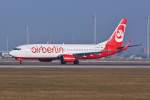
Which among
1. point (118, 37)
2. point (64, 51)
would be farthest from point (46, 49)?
point (118, 37)

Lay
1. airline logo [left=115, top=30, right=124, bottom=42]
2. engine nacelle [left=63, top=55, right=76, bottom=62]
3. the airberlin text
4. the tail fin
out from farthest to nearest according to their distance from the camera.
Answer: airline logo [left=115, top=30, right=124, bottom=42] < the tail fin < the airberlin text < engine nacelle [left=63, top=55, right=76, bottom=62]

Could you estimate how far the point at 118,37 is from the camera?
10869cm

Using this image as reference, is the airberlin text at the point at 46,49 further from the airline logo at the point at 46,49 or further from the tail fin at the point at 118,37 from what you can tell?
the tail fin at the point at 118,37

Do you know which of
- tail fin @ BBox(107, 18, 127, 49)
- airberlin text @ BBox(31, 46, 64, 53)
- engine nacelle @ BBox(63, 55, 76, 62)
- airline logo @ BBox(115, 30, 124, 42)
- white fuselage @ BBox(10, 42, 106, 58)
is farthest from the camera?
airline logo @ BBox(115, 30, 124, 42)

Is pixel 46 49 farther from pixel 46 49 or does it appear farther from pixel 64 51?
pixel 64 51

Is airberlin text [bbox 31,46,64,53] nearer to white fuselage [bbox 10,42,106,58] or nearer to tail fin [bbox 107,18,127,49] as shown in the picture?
white fuselage [bbox 10,42,106,58]

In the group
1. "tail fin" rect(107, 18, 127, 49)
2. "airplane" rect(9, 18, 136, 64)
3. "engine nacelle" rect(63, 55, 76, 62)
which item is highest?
"tail fin" rect(107, 18, 127, 49)

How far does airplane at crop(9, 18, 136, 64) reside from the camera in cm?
10081

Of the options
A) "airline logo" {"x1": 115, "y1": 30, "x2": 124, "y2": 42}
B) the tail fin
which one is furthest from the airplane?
"airline logo" {"x1": 115, "y1": 30, "x2": 124, "y2": 42}

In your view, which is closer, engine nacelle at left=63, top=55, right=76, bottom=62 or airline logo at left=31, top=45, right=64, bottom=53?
engine nacelle at left=63, top=55, right=76, bottom=62
